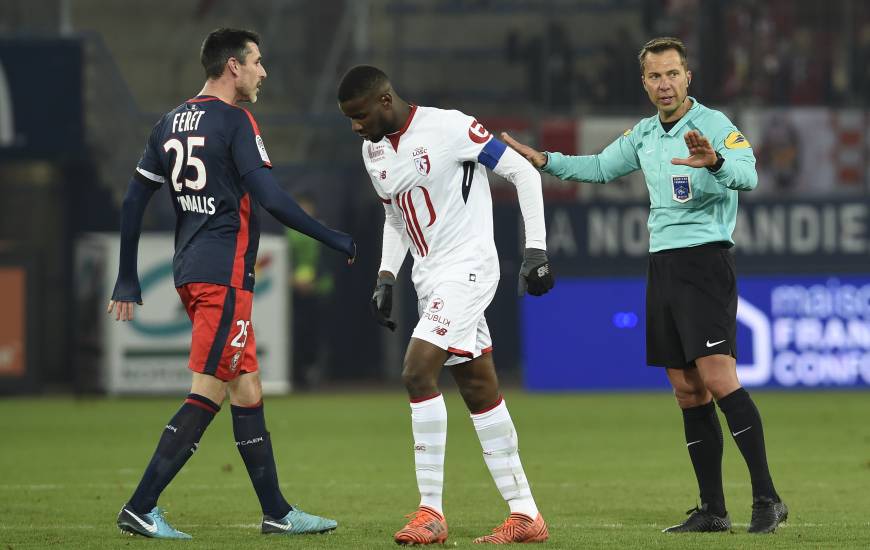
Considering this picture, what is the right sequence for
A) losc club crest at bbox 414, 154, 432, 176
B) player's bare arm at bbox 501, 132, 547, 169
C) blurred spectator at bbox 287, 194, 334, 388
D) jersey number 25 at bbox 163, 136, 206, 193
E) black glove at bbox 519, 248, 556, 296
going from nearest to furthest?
black glove at bbox 519, 248, 556, 296 → losc club crest at bbox 414, 154, 432, 176 → jersey number 25 at bbox 163, 136, 206, 193 → player's bare arm at bbox 501, 132, 547, 169 → blurred spectator at bbox 287, 194, 334, 388

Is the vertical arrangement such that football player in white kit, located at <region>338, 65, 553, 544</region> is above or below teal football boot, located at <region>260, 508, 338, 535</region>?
above

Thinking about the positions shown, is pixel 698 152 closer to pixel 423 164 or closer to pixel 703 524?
pixel 423 164

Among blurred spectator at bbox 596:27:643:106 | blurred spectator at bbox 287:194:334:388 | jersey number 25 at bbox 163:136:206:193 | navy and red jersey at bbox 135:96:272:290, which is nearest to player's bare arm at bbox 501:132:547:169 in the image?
navy and red jersey at bbox 135:96:272:290

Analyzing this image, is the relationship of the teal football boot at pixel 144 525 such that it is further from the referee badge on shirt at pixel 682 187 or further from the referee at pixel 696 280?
the referee badge on shirt at pixel 682 187

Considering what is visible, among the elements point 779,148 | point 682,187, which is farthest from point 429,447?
point 779,148

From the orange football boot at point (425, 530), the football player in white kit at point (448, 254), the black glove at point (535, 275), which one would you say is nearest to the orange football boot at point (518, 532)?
the football player in white kit at point (448, 254)

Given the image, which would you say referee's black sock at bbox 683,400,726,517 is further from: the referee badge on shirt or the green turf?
the referee badge on shirt

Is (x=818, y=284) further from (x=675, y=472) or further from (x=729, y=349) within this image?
(x=729, y=349)

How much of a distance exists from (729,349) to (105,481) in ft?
13.3

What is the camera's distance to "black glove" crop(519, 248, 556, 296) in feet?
20.7

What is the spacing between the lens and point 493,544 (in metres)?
6.30

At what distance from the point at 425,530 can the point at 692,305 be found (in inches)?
61.1

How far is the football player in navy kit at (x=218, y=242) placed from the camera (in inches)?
258

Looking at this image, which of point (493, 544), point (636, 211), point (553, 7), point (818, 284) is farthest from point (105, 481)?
point (553, 7)
